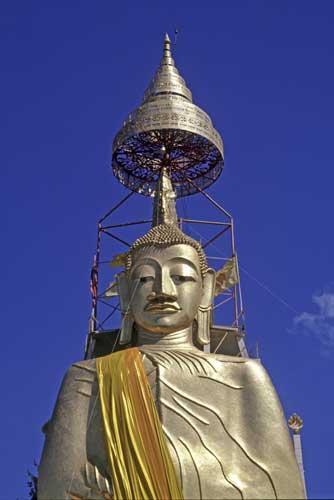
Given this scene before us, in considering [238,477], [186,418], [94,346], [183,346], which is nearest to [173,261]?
[183,346]

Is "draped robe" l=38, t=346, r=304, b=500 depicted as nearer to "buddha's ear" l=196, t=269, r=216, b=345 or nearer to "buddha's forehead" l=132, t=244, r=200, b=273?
"buddha's ear" l=196, t=269, r=216, b=345

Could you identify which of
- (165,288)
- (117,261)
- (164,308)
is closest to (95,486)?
(164,308)

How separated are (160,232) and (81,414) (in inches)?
89.5

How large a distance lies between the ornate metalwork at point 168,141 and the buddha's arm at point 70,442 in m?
5.12

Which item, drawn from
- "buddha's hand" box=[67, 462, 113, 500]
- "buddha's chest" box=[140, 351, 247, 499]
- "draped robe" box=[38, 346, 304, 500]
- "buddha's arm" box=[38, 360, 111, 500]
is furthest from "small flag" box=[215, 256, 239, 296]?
"buddha's hand" box=[67, 462, 113, 500]

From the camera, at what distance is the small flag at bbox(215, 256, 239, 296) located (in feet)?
40.6

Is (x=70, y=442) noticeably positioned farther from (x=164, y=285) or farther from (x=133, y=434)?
(x=164, y=285)

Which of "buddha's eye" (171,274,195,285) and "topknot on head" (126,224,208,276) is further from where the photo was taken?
"topknot on head" (126,224,208,276)

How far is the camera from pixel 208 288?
30.8 feet

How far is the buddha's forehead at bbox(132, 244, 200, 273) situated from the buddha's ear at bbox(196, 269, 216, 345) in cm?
33

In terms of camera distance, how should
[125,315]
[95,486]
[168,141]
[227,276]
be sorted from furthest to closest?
[168,141] → [227,276] → [125,315] → [95,486]

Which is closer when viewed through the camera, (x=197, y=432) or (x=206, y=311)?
(x=197, y=432)

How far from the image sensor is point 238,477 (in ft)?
24.5

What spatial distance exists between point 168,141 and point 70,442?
248 inches
